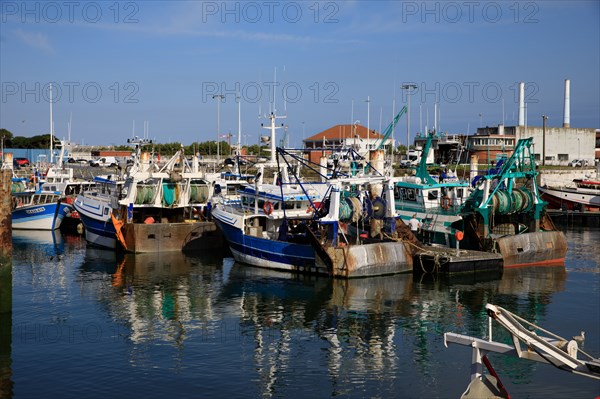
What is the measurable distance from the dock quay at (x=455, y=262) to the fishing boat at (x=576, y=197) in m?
25.0

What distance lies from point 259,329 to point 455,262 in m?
10.5

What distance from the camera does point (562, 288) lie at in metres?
26.7

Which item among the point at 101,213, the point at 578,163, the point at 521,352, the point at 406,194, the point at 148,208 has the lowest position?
the point at 521,352

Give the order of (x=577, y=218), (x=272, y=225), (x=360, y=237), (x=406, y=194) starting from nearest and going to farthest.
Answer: (x=360, y=237) < (x=272, y=225) < (x=406, y=194) < (x=577, y=218)

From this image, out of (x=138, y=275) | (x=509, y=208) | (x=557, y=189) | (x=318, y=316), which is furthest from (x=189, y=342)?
(x=557, y=189)

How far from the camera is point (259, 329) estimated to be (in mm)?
20734

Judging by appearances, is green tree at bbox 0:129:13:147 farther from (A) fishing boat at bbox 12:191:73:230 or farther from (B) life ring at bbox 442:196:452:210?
(B) life ring at bbox 442:196:452:210

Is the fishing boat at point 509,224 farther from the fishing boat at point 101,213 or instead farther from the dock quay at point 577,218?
the dock quay at point 577,218

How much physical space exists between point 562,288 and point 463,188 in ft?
32.3

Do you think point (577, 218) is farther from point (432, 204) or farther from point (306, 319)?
point (306, 319)

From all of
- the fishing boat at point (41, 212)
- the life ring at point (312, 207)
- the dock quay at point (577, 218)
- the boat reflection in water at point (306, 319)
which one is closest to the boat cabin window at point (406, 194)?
the life ring at point (312, 207)

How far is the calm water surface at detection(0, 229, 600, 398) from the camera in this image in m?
16.0

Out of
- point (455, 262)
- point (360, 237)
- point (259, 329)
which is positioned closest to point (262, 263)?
point (360, 237)

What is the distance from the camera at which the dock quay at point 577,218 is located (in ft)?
160
